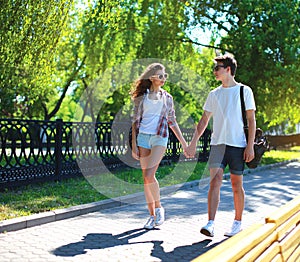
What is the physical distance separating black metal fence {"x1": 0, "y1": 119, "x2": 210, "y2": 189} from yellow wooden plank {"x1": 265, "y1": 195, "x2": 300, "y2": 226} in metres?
7.10

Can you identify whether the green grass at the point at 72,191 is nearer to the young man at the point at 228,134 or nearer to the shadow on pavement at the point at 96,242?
the shadow on pavement at the point at 96,242

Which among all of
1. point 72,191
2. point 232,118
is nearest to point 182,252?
point 232,118

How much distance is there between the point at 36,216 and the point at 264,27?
17.6 metres

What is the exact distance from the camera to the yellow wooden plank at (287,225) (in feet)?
10.7

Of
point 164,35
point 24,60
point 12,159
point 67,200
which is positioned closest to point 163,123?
point 67,200

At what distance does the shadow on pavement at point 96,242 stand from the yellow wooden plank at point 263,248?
2901mm

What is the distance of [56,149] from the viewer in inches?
469

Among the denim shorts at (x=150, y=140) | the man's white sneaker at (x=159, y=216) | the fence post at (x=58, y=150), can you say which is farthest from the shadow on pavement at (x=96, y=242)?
the fence post at (x=58, y=150)

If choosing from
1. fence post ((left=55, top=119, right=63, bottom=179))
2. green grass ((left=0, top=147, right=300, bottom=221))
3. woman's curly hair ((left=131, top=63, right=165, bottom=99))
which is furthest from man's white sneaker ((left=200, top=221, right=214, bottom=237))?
fence post ((left=55, top=119, right=63, bottom=179))

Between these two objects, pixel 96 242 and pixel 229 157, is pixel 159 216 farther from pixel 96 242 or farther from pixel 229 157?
pixel 229 157

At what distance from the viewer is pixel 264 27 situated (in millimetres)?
22797

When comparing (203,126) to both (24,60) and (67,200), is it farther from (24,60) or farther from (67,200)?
(24,60)

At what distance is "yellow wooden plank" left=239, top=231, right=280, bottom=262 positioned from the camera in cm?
260

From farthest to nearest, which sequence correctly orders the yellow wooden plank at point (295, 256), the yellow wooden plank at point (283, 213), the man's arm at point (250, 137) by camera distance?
the man's arm at point (250, 137), the yellow wooden plank at point (295, 256), the yellow wooden plank at point (283, 213)
